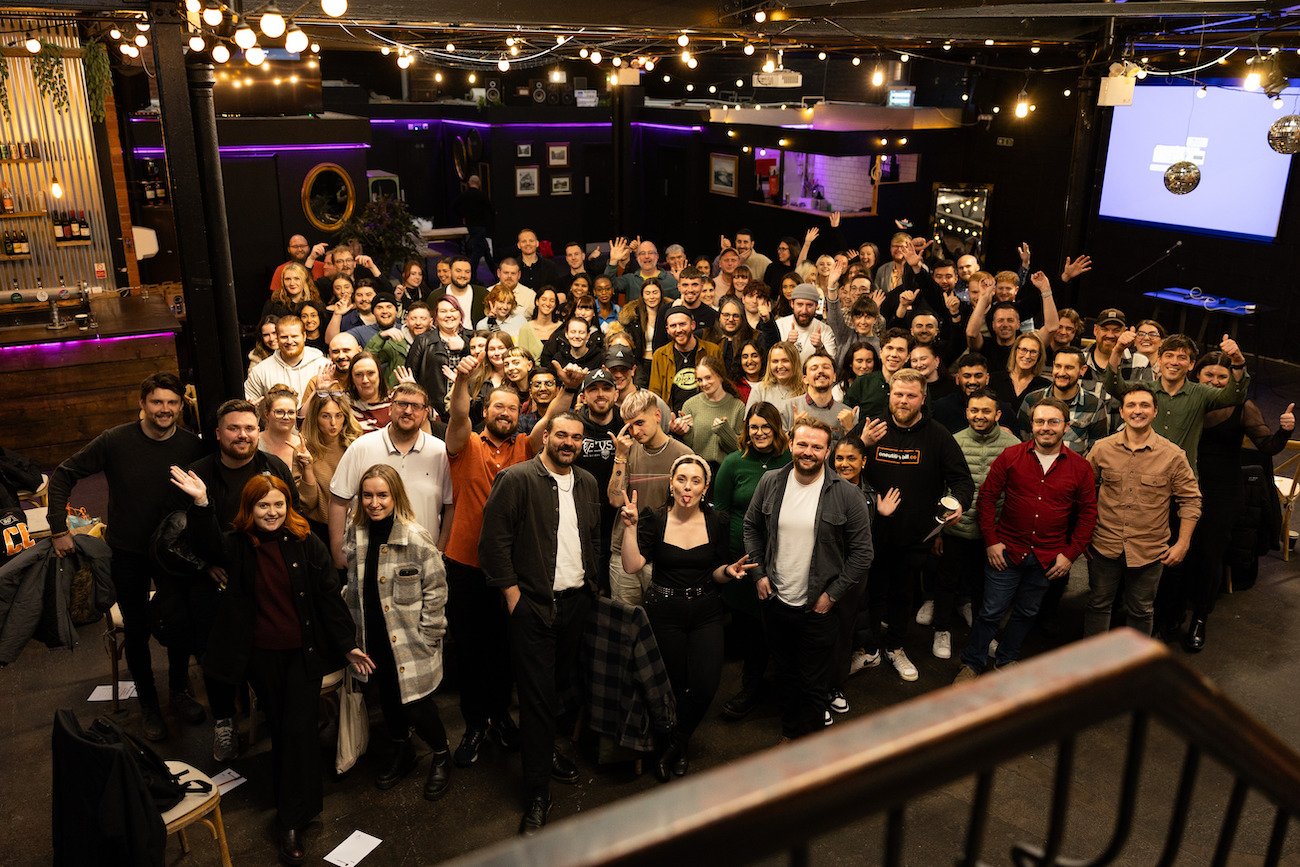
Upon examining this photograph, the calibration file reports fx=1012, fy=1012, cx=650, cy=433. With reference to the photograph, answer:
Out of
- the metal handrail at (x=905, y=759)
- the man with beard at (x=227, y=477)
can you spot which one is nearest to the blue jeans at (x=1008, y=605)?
the man with beard at (x=227, y=477)

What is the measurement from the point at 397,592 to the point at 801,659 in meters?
1.88

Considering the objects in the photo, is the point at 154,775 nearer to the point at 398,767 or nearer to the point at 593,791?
the point at 398,767

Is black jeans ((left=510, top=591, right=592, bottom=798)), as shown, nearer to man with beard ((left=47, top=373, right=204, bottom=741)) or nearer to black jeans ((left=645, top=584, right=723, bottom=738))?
black jeans ((left=645, top=584, right=723, bottom=738))

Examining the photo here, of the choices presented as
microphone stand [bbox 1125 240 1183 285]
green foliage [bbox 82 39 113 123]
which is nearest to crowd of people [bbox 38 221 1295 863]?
green foliage [bbox 82 39 113 123]

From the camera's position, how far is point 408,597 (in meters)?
4.14

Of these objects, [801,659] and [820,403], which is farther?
Answer: [820,403]

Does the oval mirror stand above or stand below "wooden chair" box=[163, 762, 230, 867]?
above

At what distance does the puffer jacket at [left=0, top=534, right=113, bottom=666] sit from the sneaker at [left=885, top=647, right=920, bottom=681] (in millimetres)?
3878

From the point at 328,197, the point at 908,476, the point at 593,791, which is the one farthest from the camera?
the point at 328,197

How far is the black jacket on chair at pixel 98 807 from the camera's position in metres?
3.27

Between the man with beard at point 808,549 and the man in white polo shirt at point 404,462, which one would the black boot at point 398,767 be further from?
the man with beard at point 808,549

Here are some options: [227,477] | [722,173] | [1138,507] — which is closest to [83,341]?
[227,477]

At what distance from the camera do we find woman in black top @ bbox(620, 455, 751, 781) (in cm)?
439

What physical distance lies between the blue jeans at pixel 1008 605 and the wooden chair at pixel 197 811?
3.56m
